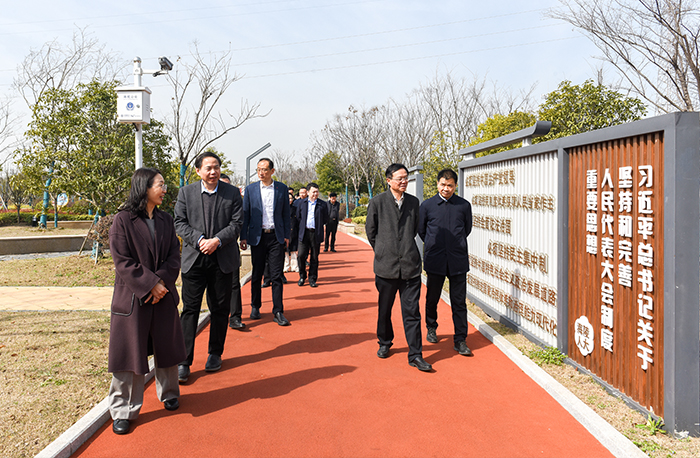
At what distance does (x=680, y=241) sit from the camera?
3117 mm

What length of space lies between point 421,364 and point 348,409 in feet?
3.57

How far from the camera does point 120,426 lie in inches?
129

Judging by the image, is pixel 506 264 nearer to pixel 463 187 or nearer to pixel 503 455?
pixel 463 187

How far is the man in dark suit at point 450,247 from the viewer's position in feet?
16.9

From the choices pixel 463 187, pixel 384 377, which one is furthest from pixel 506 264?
pixel 384 377

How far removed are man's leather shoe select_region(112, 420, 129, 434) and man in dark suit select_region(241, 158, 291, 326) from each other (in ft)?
9.39

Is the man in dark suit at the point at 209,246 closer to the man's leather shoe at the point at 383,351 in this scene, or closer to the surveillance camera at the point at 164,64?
the man's leather shoe at the point at 383,351

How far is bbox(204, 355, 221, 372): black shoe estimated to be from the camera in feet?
14.6

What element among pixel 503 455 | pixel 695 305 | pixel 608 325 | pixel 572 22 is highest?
pixel 572 22

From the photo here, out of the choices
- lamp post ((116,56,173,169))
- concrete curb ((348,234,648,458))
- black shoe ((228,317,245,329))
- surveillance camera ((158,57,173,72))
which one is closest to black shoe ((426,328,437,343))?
concrete curb ((348,234,648,458))

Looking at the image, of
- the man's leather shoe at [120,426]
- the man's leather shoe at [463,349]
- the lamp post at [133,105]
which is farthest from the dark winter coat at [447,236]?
the lamp post at [133,105]

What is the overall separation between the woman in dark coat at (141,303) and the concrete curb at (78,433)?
130 mm

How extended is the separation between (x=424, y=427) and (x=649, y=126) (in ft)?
8.34

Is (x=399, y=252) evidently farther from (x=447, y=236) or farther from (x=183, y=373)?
(x=183, y=373)
